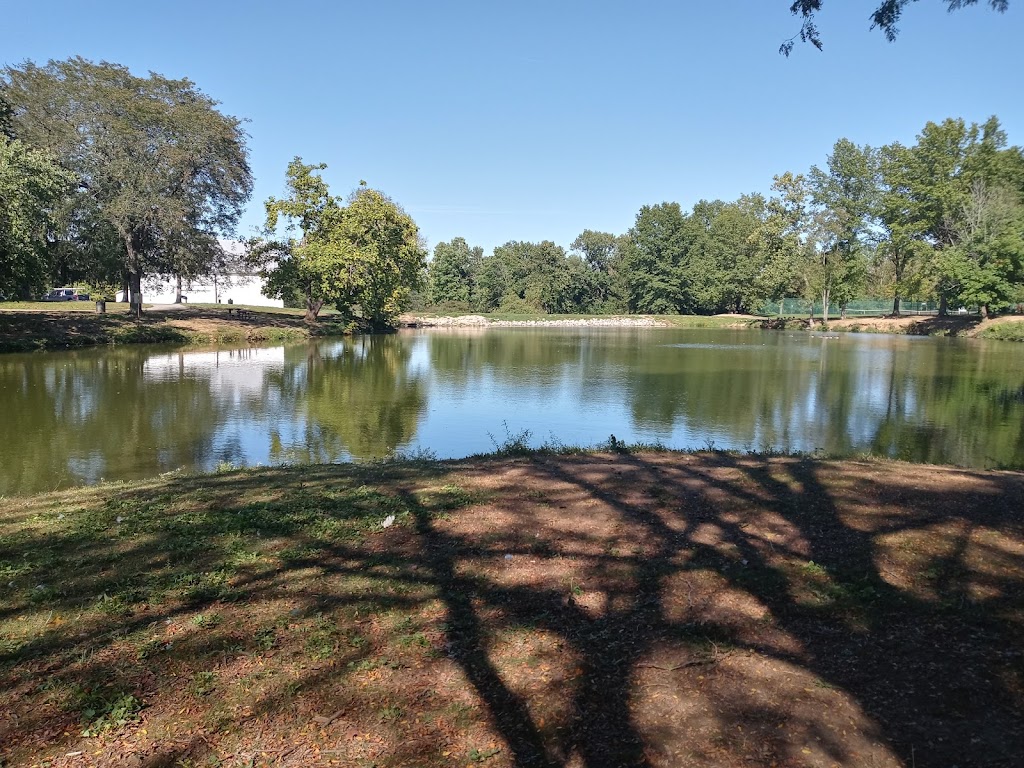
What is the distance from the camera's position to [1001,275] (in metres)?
49.8

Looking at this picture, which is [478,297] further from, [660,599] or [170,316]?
[660,599]

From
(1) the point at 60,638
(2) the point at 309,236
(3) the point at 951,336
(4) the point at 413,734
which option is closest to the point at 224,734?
(4) the point at 413,734

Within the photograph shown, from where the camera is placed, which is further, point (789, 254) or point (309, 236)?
point (789, 254)

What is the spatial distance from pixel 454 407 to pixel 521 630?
48.9ft

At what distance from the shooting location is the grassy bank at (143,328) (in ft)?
104

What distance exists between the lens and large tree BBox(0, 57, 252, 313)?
3612 centimetres

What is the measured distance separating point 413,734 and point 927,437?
15.5 m

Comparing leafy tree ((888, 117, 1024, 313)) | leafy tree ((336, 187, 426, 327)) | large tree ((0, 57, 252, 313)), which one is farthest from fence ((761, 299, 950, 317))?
large tree ((0, 57, 252, 313))

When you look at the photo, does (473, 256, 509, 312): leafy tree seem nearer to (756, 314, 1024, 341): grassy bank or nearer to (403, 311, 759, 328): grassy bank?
(403, 311, 759, 328): grassy bank

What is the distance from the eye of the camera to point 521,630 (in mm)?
4164

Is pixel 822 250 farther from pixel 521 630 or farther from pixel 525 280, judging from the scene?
pixel 521 630

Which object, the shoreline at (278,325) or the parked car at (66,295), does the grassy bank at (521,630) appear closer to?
the shoreline at (278,325)

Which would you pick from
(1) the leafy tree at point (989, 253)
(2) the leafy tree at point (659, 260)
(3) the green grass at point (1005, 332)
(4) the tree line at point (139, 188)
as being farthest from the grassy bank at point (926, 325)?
(4) the tree line at point (139, 188)

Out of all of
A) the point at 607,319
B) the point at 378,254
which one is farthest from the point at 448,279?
the point at 378,254
